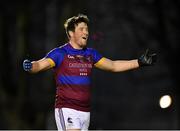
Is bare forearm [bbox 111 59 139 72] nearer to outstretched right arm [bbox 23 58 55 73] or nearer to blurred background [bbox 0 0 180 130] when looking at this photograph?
outstretched right arm [bbox 23 58 55 73]

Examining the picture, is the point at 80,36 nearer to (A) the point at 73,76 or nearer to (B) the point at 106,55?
(A) the point at 73,76

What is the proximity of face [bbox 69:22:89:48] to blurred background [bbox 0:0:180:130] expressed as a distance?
647 centimetres

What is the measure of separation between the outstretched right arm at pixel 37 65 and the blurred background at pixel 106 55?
21.8 feet

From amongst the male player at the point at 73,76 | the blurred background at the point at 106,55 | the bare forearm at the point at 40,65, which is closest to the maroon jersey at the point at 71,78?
the male player at the point at 73,76

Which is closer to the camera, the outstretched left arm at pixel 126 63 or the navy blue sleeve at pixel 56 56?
the navy blue sleeve at pixel 56 56

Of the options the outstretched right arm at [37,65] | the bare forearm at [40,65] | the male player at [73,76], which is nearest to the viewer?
the outstretched right arm at [37,65]

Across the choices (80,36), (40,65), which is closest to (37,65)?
(40,65)

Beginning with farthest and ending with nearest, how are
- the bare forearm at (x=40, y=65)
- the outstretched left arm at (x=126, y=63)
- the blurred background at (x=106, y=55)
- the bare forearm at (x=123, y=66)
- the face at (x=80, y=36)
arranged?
the blurred background at (x=106, y=55) → the bare forearm at (x=123, y=66) → the outstretched left arm at (x=126, y=63) → the face at (x=80, y=36) → the bare forearm at (x=40, y=65)

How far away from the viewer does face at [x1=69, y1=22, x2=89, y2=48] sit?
8562 mm

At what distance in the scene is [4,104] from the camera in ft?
58.3

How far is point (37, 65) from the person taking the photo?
8.25 metres

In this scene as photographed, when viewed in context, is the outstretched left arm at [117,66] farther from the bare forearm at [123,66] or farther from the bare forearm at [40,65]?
the bare forearm at [40,65]

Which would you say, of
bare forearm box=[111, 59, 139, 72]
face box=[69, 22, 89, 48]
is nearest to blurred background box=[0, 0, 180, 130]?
bare forearm box=[111, 59, 139, 72]

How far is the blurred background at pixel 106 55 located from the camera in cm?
1661
